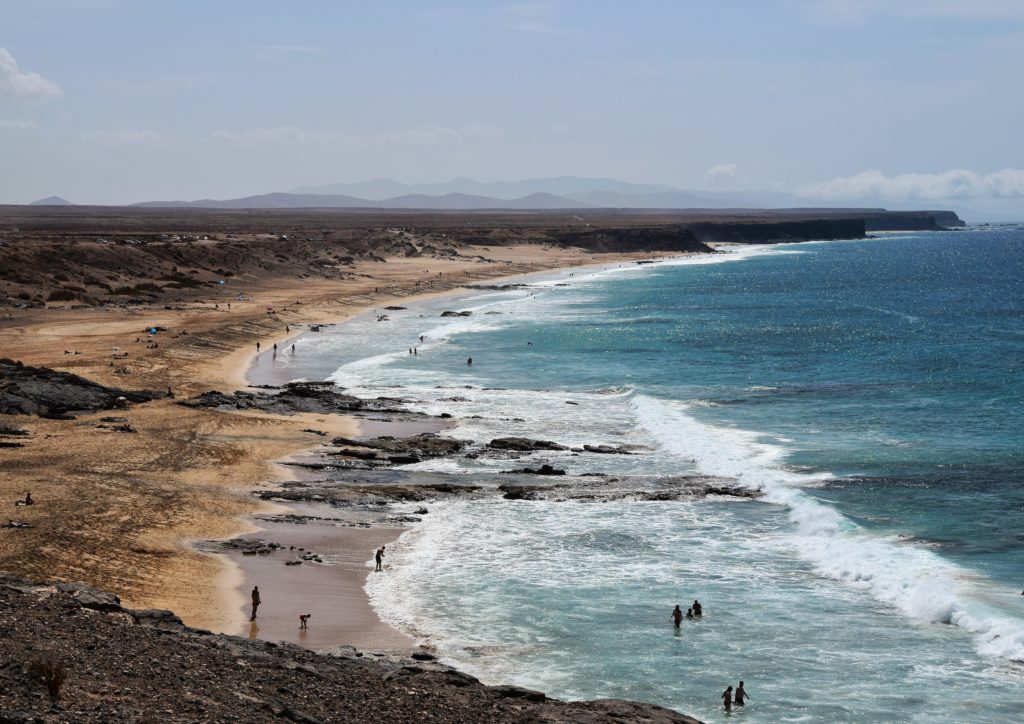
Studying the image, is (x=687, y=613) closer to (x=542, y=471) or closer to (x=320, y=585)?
(x=320, y=585)

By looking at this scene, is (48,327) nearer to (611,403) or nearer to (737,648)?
(611,403)

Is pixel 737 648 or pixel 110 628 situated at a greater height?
pixel 110 628

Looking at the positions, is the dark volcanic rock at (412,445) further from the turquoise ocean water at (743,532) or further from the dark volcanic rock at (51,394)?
the dark volcanic rock at (51,394)

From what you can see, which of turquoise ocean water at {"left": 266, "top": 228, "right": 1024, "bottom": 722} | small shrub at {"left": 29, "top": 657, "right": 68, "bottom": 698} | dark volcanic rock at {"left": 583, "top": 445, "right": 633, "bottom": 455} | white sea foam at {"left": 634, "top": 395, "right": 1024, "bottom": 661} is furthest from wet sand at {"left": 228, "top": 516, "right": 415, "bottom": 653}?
white sea foam at {"left": 634, "top": 395, "right": 1024, "bottom": 661}

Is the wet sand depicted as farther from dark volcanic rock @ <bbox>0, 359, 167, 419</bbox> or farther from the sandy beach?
dark volcanic rock @ <bbox>0, 359, 167, 419</bbox>

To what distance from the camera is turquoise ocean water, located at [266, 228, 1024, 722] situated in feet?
76.6

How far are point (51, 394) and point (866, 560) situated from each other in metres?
32.8

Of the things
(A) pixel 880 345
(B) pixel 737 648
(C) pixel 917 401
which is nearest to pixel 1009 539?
(B) pixel 737 648

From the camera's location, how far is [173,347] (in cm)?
6350

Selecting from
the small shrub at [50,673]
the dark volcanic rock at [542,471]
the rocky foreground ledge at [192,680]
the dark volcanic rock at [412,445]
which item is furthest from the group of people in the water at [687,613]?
the dark volcanic rock at [412,445]

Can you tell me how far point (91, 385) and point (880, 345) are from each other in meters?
53.0

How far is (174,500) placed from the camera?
3366cm

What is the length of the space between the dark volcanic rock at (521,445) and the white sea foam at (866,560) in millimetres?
4943

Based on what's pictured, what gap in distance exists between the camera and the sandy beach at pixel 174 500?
84.6ft
